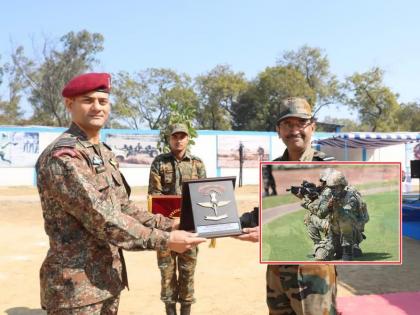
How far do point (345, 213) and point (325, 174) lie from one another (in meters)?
0.22

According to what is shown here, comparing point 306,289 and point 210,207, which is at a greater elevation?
point 210,207

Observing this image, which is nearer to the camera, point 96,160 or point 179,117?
point 96,160

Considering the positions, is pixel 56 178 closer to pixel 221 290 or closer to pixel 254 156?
pixel 221 290

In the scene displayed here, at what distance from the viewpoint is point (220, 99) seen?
3891 cm

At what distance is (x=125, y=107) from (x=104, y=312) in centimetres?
3781

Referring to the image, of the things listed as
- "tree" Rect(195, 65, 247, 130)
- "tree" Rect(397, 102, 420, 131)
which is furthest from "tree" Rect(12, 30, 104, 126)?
"tree" Rect(397, 102, 420, 131)

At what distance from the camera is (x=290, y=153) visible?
2.49m

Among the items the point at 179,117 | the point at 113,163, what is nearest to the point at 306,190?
the point at 113,163

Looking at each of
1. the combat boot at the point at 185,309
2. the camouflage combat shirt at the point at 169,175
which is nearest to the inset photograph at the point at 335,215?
the combat boot at the point at 185,309

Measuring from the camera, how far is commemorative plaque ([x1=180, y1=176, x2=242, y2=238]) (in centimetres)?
221

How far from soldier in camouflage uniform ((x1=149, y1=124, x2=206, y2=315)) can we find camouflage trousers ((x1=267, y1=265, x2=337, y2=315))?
1773 millimetres

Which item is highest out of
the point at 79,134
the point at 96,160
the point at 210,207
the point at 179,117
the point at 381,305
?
the point at 179,117

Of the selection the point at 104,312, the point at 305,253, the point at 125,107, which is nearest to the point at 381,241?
the point at 305,253

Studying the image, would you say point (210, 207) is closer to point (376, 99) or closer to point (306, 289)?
point (306, 289)
